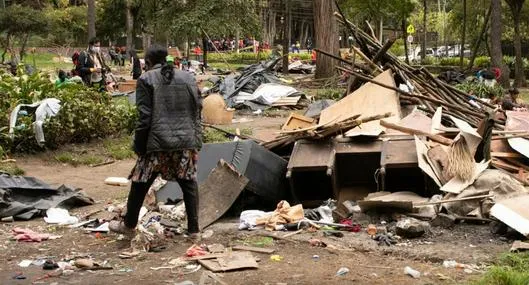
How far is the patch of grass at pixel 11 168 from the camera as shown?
9141 mm

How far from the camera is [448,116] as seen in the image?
8.39 m

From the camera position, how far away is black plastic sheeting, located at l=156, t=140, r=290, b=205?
7.09 meters

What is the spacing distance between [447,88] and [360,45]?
141 centimetres

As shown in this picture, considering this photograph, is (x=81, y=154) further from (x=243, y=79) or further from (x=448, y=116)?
(x=243, y=79)

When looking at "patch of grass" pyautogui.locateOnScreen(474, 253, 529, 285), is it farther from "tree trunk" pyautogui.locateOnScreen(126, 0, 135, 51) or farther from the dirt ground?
"tree trunk" pyautogui.locateOnScreen(126, 0, 135, 51)

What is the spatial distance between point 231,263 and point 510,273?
204 centimetres

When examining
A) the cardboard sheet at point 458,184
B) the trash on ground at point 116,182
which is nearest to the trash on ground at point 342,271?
the cardboard sheet at point 458,184

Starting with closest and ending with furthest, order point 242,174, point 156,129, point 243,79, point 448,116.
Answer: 1. point 156,129
2. point 242,174
3. point 448,116
4. point 243,79

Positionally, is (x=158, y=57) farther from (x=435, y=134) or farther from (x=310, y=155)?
(x=435, y=134)

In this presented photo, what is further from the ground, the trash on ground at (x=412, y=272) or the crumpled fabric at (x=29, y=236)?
the trash on ground at (x=412, y=272)

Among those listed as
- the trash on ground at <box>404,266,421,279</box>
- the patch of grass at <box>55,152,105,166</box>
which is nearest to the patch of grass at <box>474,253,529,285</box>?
the trash on ground at <box>404,266,421,279</box>

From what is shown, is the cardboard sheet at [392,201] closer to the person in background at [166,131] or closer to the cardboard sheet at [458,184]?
the cardboard sheet at [458,184]

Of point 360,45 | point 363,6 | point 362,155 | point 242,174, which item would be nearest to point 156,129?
point 242,174

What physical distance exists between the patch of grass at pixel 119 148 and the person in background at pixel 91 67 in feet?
12.6
